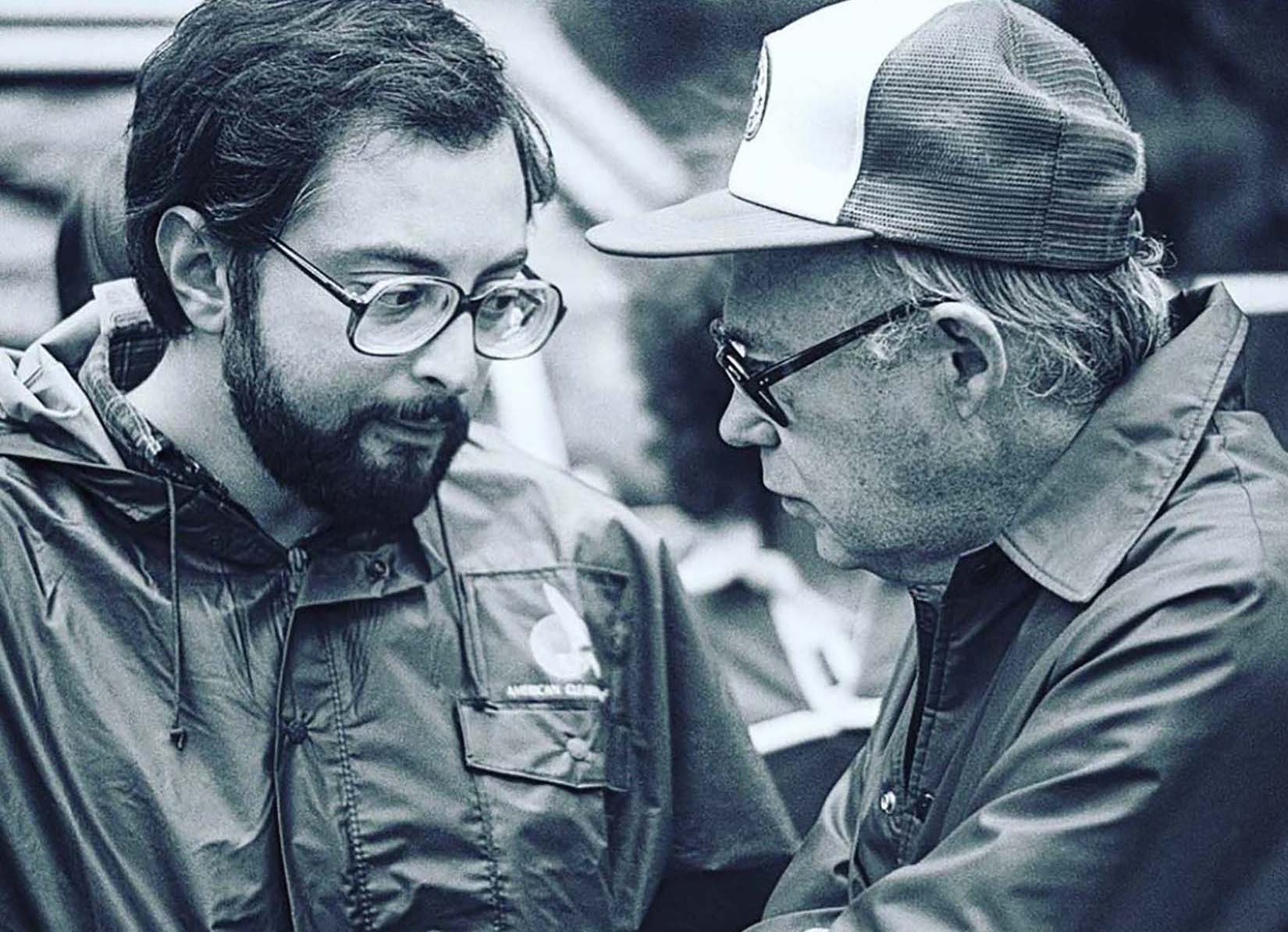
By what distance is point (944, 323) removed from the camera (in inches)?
84.6

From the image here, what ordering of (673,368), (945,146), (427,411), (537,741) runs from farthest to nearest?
(673,368) < (537,741) < (427,411) < (945,146)

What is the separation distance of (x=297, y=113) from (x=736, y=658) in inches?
57.1

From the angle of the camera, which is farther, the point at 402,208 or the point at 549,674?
the point at 549,674

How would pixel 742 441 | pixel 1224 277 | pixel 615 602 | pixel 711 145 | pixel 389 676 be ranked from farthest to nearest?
pixel 1224 277 → pixel 711 145 → pixel 615 602 → pixel 389 676 → pixel 742 441

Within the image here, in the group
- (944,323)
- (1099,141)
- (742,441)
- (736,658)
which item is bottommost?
(736,658)

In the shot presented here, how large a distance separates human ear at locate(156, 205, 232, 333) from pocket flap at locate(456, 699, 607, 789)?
63cm

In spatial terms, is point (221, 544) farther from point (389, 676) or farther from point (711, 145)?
point (711, 145)

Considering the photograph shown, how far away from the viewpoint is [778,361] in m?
2.26

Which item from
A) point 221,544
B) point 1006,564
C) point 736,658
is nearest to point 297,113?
point 221,544

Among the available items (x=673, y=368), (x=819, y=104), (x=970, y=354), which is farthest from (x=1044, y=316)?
(x=673, y=368)

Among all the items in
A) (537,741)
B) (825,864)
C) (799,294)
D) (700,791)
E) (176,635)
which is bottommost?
(700,791)

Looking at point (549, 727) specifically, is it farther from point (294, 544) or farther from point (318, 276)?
point (318, 276)

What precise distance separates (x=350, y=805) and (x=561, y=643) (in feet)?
1.34

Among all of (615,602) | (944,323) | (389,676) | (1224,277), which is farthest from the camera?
(1224,277)
